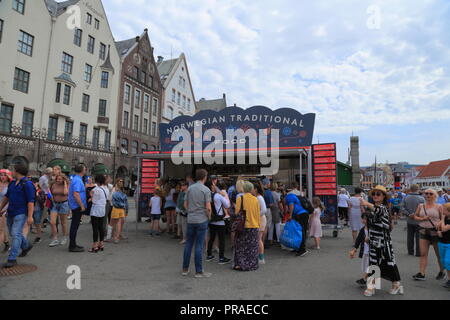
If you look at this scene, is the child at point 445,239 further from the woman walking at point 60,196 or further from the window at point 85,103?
the window at point 85,103

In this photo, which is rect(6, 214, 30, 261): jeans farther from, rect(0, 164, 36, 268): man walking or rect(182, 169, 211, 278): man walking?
rect(182, 169, 211, 278): man walking

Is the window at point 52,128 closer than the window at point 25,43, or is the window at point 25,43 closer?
the window at point 25,43

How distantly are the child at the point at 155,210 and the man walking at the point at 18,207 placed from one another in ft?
12.5

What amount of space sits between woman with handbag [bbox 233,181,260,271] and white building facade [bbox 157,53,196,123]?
102 feet

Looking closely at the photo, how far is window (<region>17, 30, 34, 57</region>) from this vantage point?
1977 cm

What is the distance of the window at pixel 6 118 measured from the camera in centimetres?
1888

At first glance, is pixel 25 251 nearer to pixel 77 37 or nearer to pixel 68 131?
pixel 68 131

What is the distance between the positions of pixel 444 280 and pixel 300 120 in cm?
527

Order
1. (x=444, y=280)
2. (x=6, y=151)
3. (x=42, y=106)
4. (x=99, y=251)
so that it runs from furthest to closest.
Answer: (x=42, y=106) → (x=6, y=151) → (x=99, y=251) → (x=444, y=280)

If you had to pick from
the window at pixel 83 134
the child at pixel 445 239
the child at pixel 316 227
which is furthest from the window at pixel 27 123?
the child at pixel 445 239

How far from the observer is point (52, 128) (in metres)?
22.3
